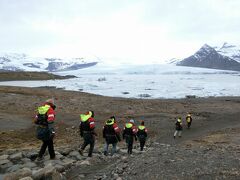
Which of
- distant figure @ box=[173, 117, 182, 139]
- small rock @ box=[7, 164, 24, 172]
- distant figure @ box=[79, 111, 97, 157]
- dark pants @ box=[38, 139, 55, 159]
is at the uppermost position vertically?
distant figure @ box=[79, 111, 97, 157]

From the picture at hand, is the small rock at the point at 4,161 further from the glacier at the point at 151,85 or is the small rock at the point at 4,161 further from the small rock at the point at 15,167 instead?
the glacier at the point at 151,85

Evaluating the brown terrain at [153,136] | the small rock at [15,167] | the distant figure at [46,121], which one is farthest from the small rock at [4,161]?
the brown terrain at [153,136]

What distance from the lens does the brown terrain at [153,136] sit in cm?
1102

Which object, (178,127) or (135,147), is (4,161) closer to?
(135,147)

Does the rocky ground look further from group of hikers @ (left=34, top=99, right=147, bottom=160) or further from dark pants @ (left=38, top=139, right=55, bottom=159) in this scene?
group of hikers @ (left=34, top=99, right=147, bottom=160)

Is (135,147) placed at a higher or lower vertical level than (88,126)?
lower

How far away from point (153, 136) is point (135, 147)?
22.2ft

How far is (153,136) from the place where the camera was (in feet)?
87.6

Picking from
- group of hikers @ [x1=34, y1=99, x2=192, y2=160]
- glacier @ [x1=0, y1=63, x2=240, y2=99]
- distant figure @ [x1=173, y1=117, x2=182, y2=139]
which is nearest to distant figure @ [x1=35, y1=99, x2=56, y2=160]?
group of hikers @ [x1=34, y1=99, x2=192, y2=160]

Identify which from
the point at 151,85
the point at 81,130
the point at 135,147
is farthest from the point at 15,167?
the point at 151,85

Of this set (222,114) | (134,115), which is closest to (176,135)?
(134,115)

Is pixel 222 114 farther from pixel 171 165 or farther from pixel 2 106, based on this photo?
pixel 171 165

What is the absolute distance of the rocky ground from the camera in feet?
35.8

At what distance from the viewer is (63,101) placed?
38.4 m
